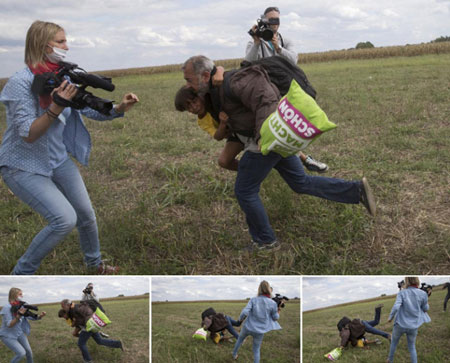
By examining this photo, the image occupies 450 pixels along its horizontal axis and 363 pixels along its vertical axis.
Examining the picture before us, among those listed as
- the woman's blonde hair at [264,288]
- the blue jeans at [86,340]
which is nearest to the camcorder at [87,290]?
the blue jeans at [86,340]

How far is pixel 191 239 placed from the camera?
414 cm

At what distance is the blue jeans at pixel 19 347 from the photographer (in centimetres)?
246

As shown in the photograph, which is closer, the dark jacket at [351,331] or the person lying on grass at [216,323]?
the dark jacket at [351,331]

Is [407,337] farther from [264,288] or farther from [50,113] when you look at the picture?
[50,113]

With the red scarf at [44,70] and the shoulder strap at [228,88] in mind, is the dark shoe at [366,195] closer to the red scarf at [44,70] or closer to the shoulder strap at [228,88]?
the shoulder strap at [228,88]

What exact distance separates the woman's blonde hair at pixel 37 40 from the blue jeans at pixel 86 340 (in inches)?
70.3

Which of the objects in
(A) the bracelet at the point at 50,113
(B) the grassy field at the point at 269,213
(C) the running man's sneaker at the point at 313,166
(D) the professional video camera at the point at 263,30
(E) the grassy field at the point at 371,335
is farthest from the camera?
(C) the running man's sneaker at the point at 313,166

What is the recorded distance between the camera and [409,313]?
248 cm

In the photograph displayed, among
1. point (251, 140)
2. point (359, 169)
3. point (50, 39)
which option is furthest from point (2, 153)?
point (359, 169)

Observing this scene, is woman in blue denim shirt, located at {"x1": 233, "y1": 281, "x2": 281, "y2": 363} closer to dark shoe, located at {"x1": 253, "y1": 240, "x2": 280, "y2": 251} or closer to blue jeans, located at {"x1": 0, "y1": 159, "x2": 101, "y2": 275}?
dark shoe, located at {"x1": 253, "y1": 240, "x2": 280, "y2": 251}

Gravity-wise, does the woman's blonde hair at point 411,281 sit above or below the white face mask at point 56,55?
below

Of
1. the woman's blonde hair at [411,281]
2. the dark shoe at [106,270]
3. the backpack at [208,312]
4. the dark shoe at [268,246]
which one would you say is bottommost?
the dark shoe at [106,270]

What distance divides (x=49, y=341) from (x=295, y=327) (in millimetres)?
1456

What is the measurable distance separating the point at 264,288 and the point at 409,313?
2.77 ft
